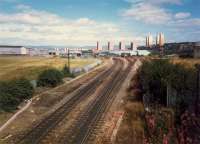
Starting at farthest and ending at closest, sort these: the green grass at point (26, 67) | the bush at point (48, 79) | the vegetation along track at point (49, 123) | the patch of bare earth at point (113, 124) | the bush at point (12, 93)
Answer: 1. the green grass at point (26, 67)
2. the bush at point (48, 79)
3. the bush at point (12, 93)
4. the patch of bare earth at point (113, 124)
5. the vegetation along track at point (49, 123)

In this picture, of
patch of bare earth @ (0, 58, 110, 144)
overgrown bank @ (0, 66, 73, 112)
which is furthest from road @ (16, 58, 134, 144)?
overgrown bank @ (0, 66, 73, 112)

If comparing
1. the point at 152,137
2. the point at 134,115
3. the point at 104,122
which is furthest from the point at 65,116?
the point at 152,137

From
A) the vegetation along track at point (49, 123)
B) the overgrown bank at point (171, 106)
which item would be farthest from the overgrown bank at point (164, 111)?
the vegetation along track at point (49, 123)

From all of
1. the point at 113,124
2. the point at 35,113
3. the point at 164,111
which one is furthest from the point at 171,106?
the point at 35,113

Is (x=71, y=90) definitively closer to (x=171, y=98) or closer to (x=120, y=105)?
(x=120, y=105)

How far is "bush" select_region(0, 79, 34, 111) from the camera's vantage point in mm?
28609

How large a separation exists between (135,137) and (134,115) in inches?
233

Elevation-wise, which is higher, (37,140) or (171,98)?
(171,98)

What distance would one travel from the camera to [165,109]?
25.3 meters

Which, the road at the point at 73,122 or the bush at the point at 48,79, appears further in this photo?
the bush at the point at 48,79

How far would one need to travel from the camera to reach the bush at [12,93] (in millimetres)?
28609

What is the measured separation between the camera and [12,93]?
30219mm

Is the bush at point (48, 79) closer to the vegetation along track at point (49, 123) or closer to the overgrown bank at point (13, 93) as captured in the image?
the vegetation along track at point (49, 123)

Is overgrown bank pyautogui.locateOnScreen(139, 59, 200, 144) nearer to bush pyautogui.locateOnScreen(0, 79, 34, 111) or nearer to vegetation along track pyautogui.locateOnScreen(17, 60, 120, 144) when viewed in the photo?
vegetation along track pyautogui.locateOnScreen(17, 60, 120, 144)
